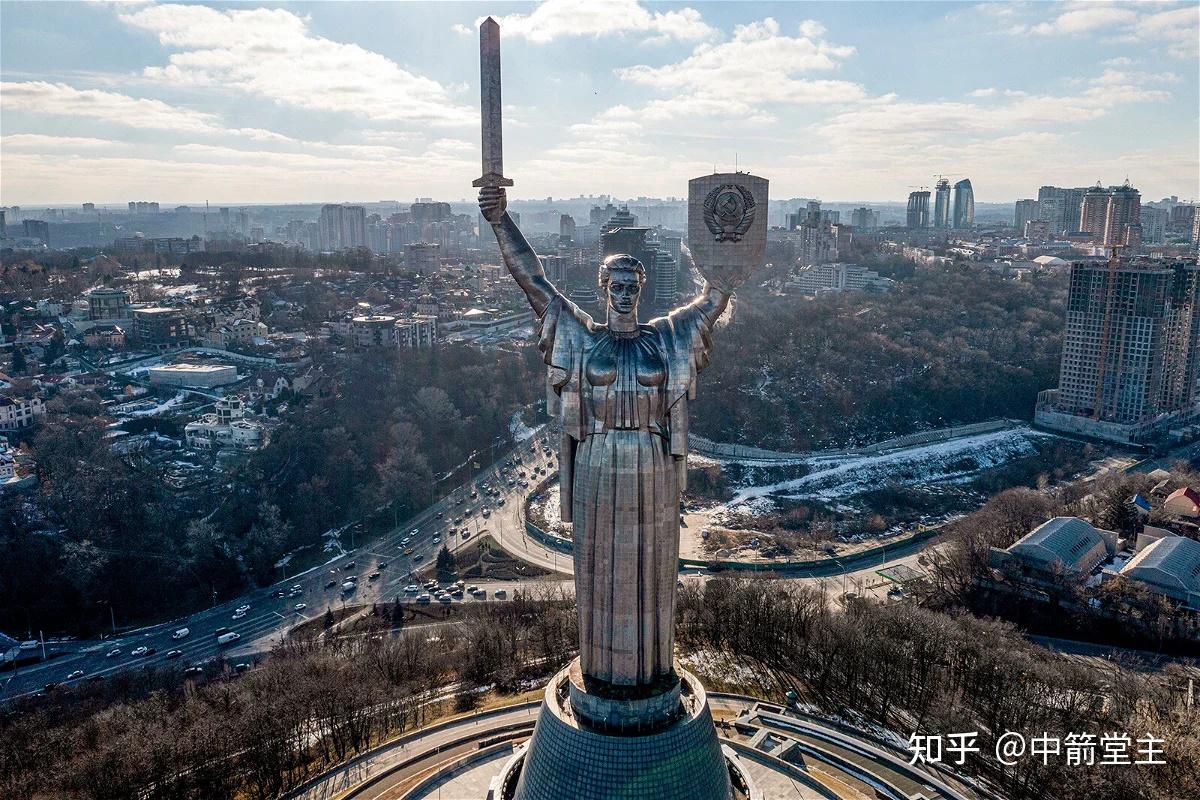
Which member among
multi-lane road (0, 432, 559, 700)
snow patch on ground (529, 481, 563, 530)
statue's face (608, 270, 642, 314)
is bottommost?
multi-lane road (0, 432, 559, 700)

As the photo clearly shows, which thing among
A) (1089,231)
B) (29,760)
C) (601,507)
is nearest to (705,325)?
(601,507)

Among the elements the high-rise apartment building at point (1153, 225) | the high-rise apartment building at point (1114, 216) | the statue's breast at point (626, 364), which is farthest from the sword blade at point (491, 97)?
the high-rise apartment building at point (1153, 225)

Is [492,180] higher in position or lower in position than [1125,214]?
lower

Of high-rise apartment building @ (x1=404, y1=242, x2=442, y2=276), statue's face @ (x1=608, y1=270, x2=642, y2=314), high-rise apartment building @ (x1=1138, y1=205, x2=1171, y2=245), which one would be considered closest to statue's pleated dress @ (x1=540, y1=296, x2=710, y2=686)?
statue's face @ (x1=608, y1=270, x2=642, y2=314)

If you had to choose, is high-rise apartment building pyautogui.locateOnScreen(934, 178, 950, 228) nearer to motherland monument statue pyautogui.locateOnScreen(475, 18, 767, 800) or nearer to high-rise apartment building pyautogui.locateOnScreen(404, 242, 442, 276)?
high-rise apartment building pyautogui.locateOnScreen(404, 242, 442, 276)

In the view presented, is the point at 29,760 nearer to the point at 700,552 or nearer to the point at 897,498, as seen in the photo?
the point at 700,552

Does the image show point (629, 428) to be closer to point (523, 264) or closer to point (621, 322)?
point (621, 322)

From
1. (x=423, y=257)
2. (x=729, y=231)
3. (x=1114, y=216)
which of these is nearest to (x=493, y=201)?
(x=729, y=231)
